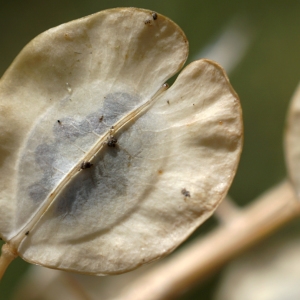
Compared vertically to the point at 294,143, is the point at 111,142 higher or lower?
higher

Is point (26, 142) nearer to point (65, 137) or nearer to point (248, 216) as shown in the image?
point (65, 137)

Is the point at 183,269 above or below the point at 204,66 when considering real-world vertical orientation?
below

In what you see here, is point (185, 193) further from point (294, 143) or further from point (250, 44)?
point (250, 44)

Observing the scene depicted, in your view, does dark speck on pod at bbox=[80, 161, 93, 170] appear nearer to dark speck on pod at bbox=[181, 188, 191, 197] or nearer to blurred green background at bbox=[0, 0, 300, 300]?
dark speck on pod at bbox=[181, 188, 191, 197]

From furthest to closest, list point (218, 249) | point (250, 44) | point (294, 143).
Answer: point (250, 44) < point (218, 249) < point (294, 143)

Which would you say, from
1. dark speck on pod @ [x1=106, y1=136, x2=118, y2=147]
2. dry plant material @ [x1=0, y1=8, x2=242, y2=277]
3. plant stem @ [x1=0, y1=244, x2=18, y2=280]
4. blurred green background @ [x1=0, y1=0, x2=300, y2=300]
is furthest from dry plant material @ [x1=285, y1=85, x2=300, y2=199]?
blurred green background @ [x1=0, y1=0, x2=300, y2=300]

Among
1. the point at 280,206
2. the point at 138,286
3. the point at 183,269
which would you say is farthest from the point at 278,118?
the point at 138,286

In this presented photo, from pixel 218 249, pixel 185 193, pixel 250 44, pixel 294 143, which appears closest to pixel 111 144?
pixel 185 193
